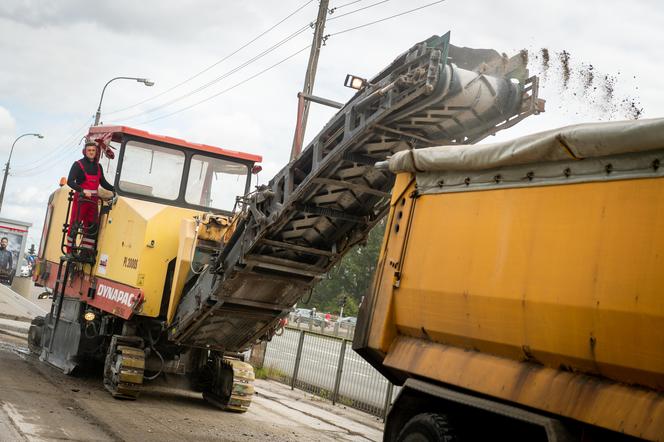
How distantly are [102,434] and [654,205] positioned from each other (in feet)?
20.9

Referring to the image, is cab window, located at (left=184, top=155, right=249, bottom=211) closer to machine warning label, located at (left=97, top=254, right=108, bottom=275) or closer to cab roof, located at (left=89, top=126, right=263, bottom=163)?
cab roof, located at (left=89, top=126, right=263, bottom=163)

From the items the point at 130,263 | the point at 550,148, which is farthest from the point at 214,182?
the point at 550,148

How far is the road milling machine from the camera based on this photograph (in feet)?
26.5

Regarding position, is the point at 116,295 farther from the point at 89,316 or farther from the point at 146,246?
the point at 146,246

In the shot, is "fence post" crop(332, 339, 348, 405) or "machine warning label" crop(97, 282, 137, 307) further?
"fence post" crop(332, 339, 348, 405)

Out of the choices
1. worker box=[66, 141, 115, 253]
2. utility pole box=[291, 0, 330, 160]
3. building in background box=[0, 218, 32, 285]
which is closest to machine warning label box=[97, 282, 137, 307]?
worker box=[66, 141, 115, 253]

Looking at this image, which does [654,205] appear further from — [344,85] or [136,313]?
[136,313]

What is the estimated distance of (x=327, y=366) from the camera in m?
15.4

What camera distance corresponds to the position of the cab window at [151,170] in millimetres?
12281

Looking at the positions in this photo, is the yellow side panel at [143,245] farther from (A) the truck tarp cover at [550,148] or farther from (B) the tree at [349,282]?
(B) the tree at [349,282]

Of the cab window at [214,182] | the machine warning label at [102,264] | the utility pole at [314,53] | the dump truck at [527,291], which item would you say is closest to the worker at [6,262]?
the utility pole at [314,53]

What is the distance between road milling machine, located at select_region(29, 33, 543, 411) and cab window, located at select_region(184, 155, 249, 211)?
0.02 m

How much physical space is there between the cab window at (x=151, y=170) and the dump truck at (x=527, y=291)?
20.8 feet

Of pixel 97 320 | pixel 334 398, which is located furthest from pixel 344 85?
pixel 334 398
